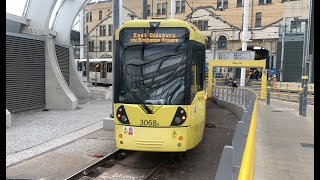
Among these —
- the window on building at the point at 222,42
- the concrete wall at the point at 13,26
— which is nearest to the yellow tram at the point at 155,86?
the concrete wall at the point at 13,26

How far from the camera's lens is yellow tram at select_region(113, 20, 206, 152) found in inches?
306

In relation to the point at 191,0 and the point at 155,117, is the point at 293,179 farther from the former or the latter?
the point at 191,0

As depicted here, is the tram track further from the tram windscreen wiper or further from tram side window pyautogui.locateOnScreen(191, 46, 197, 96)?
tram side window pyautogui.locateOnScreen(191, 46, 197, 96)

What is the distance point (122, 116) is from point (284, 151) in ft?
13.2

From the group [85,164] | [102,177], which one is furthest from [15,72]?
[102,177]

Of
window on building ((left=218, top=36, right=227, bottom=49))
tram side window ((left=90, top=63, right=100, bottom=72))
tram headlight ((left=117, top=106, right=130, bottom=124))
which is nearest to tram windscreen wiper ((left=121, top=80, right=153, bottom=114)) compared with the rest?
tram headlight ((left=117, top=106, right=130, bottom=124))

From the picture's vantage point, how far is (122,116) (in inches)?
317

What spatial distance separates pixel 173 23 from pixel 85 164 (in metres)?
4.14

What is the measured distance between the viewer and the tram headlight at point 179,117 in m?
7.79

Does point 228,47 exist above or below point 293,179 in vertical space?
above

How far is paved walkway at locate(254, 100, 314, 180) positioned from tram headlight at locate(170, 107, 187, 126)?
184 centimetres

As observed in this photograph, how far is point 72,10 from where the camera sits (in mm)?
26219

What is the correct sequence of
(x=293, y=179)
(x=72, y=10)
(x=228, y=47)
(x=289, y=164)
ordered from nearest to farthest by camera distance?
(x=293, y=179) → (x=289, y=164) → (x=72, y=10) → (x=228, y=47)

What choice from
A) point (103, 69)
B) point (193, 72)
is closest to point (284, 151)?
point (193, 72)
